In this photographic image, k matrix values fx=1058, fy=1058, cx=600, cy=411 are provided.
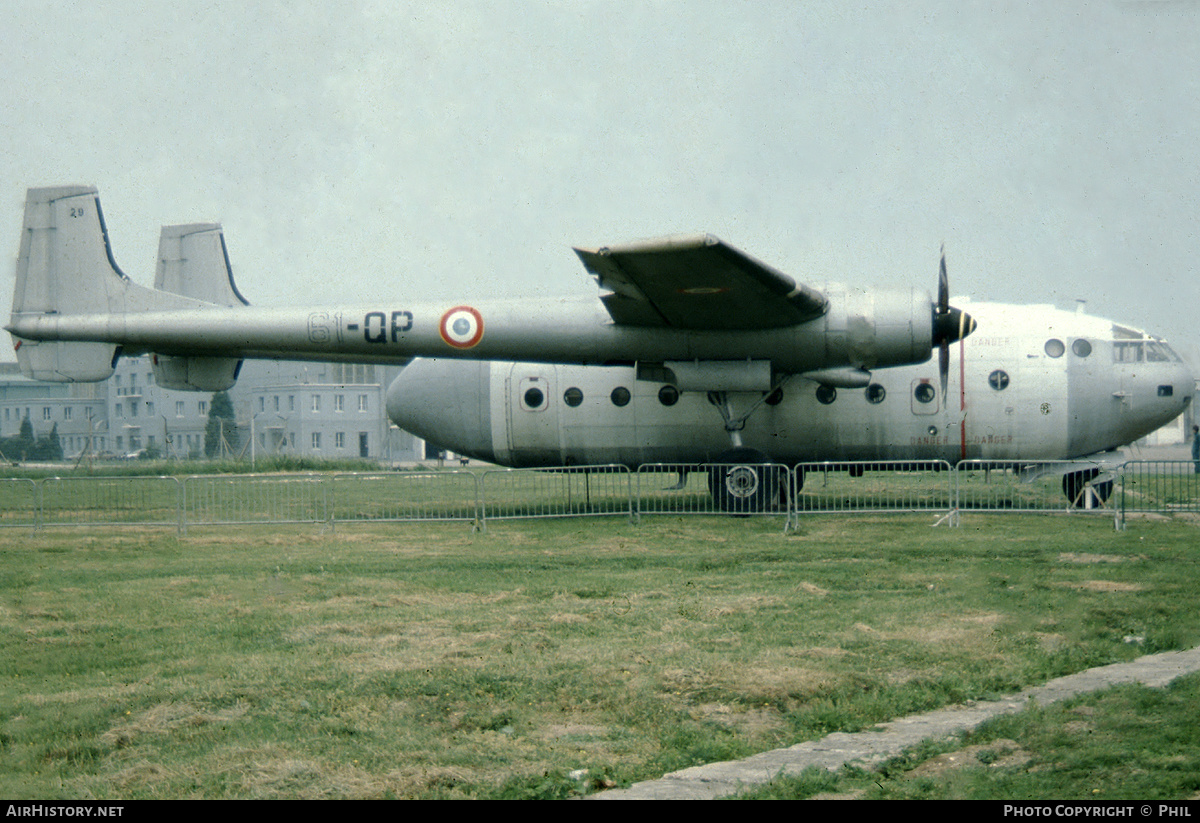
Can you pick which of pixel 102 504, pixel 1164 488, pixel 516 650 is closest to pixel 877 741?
pixel 516 650

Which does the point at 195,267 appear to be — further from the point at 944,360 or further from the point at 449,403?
the point at 944,360

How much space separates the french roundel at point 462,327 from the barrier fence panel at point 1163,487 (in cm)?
1125

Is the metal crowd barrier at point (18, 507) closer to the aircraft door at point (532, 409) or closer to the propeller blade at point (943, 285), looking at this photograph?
the aircraft door at point (532, 409)

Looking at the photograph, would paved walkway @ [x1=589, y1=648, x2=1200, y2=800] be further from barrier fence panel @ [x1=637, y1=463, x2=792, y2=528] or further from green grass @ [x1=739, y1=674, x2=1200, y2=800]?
barrier fence panel @ [x1=637, y1=463, x2=792, y2=528]

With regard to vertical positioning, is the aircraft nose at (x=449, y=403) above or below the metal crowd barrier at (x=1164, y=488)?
above

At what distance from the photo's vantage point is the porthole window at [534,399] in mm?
20781

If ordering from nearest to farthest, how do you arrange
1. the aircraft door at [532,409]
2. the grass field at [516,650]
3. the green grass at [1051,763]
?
the green grass at [1051,763] → the grass field at [516,650] → the aircraft door at [532,409]

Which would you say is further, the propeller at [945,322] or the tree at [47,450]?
the tree at [47,450]

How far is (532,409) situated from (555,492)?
5.57 ft

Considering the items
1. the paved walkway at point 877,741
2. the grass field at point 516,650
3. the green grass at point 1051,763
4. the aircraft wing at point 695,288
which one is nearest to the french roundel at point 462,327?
the aircraft wing at point 695,288

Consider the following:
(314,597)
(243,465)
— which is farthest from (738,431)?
(243,465)

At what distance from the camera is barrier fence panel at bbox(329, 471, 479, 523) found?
18953 millimetres

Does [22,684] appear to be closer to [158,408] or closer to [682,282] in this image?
[682,282]

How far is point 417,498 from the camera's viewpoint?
64.5ft
